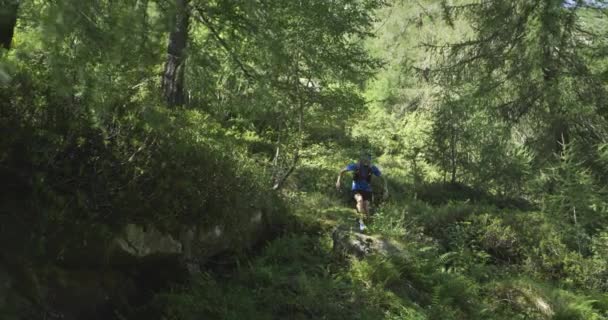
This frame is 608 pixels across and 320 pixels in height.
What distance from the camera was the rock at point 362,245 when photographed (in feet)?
25.1

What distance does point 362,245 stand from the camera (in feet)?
25.2

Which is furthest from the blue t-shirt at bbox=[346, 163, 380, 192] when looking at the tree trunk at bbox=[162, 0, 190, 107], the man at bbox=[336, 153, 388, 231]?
the tree trunk at bbox=[162, 0, 190, 107]

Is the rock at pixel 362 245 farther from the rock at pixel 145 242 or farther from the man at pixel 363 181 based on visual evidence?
the rock at pixel 145 242

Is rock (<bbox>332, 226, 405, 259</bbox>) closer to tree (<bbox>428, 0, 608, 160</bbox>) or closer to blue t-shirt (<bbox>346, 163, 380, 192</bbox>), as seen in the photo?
blue t-shirt (<bbox>346, 163, 380, 192</bbox>)

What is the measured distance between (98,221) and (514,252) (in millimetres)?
8232

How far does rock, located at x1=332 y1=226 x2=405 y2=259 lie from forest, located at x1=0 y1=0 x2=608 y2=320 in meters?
0.03

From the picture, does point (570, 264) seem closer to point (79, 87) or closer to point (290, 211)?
point (290, 211)

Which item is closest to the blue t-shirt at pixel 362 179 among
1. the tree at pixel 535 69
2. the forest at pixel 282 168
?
the forest at pixel 282 168

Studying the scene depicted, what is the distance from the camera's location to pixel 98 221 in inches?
191

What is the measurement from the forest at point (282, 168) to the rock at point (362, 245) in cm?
3

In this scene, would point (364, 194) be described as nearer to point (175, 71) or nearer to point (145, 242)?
point (175, 71)

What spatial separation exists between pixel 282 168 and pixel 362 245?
3588 mm

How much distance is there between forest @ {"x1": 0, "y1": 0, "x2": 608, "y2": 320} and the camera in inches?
176

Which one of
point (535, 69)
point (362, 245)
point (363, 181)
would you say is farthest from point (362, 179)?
point (535, 69)
